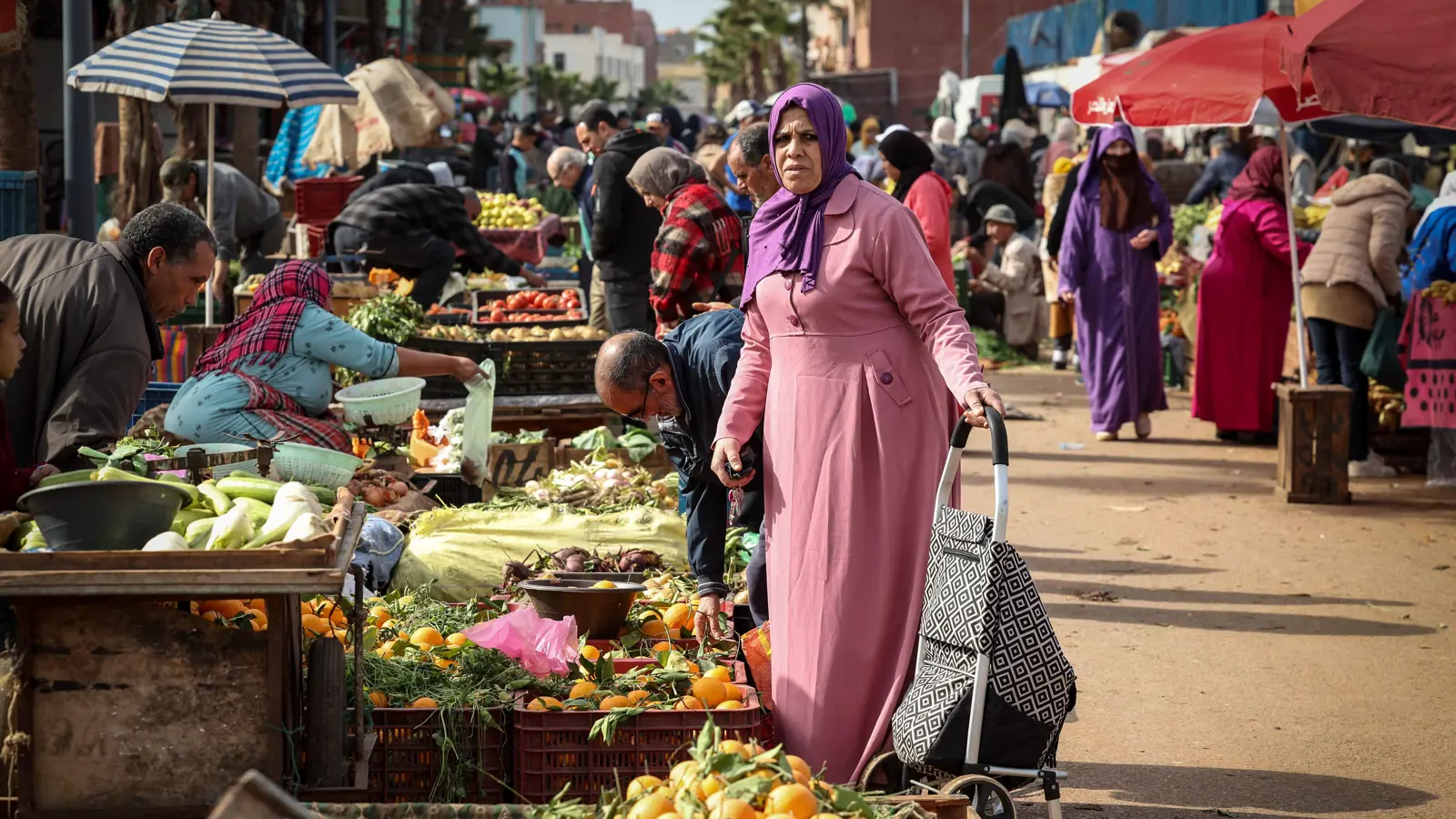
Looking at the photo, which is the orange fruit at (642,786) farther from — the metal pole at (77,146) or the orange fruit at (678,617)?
the metal pole at (77,146)

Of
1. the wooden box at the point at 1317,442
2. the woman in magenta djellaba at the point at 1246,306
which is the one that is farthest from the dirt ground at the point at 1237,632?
the woman in magenta djellaba at the point at 1246,306

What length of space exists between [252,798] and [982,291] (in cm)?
1428

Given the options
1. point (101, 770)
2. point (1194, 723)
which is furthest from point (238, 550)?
point (1194, 723)

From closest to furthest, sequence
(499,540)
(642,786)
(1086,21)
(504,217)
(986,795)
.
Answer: (642,786), (986,795), (499,540), (504,217), (1086,21)

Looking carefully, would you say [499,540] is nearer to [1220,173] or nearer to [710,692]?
[710,692]

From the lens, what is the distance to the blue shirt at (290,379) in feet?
20.2

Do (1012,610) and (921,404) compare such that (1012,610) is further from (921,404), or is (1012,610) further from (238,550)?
(238,550)

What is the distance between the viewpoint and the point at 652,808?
312 cm

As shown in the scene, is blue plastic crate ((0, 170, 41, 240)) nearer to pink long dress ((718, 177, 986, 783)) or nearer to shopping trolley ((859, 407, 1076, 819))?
pink long dress ((718, 177, 986, 783))

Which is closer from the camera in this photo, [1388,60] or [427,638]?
[427,638]

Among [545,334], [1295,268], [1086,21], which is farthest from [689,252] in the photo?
[1086,21]

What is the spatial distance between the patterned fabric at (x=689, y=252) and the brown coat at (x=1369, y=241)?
4.13 metres

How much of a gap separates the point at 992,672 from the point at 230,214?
377 inches

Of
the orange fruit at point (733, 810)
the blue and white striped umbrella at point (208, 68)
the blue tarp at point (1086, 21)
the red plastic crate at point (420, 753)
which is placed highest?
the blue tarp at point (1086, 21)
